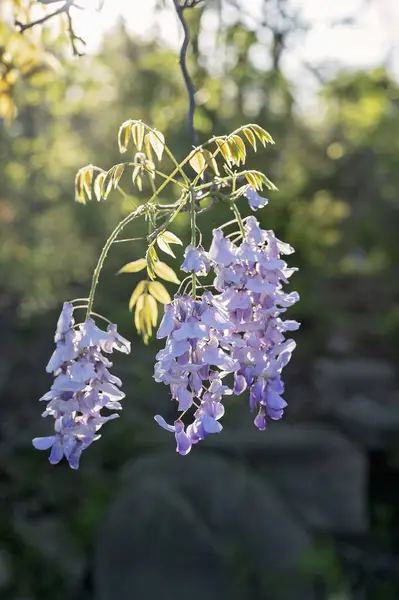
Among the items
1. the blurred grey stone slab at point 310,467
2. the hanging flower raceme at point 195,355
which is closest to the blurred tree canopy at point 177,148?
the blurred grey stone slab at point 310,467

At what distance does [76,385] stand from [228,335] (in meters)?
0.20

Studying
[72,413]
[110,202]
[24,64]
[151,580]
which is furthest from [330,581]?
[72,413]

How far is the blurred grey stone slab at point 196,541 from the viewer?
4.00 metres

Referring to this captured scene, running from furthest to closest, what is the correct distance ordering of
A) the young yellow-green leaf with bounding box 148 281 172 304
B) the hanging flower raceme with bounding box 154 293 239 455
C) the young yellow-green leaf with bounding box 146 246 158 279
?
the young yellow-green leaf with bounding box 148 281 172 304 → the young yellow-green leaf with bounding box 146 246 158 279 → the hanging flower raceme with bounding box 154 293 239 455

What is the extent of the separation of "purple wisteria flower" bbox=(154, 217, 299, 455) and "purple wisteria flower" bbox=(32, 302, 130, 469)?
85mm

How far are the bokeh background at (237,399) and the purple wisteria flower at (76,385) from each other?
192cm

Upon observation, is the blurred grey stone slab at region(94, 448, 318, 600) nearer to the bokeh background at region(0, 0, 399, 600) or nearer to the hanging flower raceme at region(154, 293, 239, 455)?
the bokeh background at region(0, 0, 399, 600)

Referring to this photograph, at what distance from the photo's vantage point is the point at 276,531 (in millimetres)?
4285

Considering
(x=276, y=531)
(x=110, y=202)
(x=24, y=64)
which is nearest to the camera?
(x=24, y=64)

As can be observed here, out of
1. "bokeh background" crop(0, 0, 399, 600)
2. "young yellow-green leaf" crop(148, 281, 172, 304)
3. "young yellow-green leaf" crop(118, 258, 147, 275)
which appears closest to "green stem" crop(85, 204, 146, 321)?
"young yellow-green leaf" crop(118, 258, 147, 275)

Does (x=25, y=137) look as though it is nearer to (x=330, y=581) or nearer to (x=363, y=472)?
(x=363, y=472)

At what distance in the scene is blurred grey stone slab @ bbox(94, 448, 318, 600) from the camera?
4000 millimetres

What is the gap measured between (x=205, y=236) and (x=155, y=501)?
5.09ft

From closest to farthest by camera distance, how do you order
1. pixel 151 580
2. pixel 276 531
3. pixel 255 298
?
1. pixel 255 298
2. pixel 151 580
3. pixel 276 531
